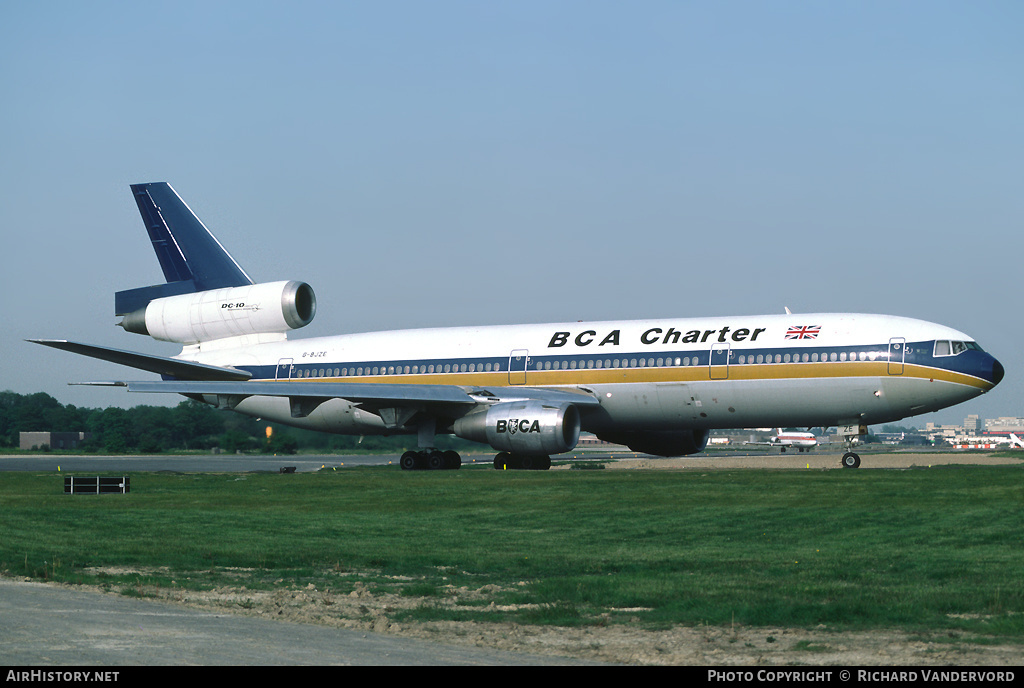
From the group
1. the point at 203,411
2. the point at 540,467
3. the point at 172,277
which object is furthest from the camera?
the point at 203,411

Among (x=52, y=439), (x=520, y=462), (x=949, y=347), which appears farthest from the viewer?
(x=52, y=439)

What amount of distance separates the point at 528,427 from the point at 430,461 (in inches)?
228

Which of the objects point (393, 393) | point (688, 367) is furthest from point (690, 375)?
point (393, 393)

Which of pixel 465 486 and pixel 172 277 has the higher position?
pixel 172 277

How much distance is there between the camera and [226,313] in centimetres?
4269

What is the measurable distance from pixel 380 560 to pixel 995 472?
1920 cm

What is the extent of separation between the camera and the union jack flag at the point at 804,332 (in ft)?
109

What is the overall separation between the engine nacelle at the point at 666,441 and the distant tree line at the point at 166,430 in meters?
11.1

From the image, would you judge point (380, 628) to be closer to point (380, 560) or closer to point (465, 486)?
point (380, 560)

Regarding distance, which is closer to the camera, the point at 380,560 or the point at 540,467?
the point at 380,560

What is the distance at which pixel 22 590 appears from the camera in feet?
39.3

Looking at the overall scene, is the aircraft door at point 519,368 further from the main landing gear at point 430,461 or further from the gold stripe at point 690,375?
the main landing gear at point 430,461

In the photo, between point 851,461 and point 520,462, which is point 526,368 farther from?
point 851,461
